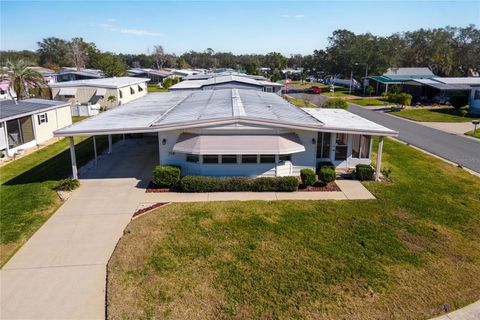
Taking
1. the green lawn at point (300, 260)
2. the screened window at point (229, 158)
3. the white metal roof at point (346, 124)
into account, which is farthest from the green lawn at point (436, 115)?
the screened window at point (229, 158)

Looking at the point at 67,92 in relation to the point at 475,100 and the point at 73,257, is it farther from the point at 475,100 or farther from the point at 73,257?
the point at 475,100

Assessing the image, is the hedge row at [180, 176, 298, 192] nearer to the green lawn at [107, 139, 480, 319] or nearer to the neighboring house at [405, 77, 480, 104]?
the green lawn at [107, 139, 480, 319]

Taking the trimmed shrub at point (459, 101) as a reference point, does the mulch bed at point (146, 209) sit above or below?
below

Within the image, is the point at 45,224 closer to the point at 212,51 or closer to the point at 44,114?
the point at 44,114

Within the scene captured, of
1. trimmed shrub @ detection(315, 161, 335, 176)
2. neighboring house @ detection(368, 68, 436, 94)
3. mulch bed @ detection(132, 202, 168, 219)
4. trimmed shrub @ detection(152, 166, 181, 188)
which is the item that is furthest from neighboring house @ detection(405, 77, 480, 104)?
mulch bed @ detection(132, 202, 168, 219)

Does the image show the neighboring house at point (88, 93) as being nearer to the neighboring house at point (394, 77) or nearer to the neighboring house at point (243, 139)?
the neighboring house at point (243, 139)

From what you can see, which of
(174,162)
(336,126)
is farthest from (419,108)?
(174,162)

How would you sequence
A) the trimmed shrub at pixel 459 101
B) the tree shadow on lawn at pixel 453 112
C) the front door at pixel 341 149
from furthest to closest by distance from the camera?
the trimmed shrub at pixel 459 101 → the tree shadow on lawn at pixel 453 112 → the front door at pixel 341 149
